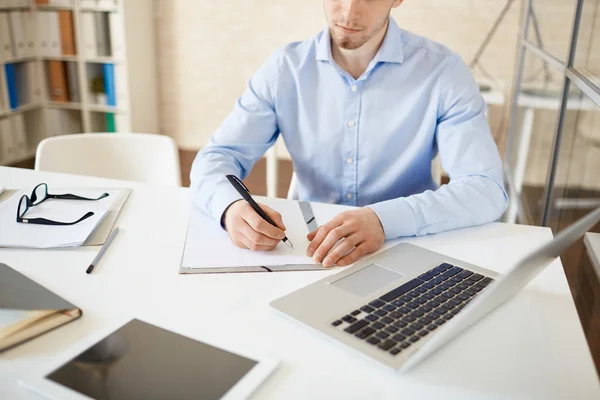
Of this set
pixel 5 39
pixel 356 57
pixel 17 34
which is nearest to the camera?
pixel 356 57

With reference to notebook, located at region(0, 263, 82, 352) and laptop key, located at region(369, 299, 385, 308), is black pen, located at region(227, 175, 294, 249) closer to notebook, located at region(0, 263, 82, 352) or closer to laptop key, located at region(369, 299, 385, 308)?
laptop key, located at region(369, 299, 385, 308)

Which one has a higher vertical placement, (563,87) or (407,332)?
(563,87)

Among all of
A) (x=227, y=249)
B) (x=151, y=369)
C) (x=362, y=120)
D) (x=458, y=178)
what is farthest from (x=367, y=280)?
(x=362, y=120)

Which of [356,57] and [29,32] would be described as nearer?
[356,57]

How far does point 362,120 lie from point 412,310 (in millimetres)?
796

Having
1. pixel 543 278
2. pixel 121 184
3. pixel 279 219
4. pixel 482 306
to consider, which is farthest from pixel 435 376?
pixel 121 184

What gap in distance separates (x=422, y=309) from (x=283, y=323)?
0.21m

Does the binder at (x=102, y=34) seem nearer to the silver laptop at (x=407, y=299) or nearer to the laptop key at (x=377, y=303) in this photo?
the silver laptop at (x=407, y=299)

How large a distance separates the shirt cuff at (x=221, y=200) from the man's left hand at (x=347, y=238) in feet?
0.65

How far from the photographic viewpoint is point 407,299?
2.84ft

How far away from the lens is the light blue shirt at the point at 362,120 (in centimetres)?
147

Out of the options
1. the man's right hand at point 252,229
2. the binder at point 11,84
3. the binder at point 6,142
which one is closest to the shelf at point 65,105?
the binder at point 11,84

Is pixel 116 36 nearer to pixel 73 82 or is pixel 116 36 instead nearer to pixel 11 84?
pixel 73 82

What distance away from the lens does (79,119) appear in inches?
177
